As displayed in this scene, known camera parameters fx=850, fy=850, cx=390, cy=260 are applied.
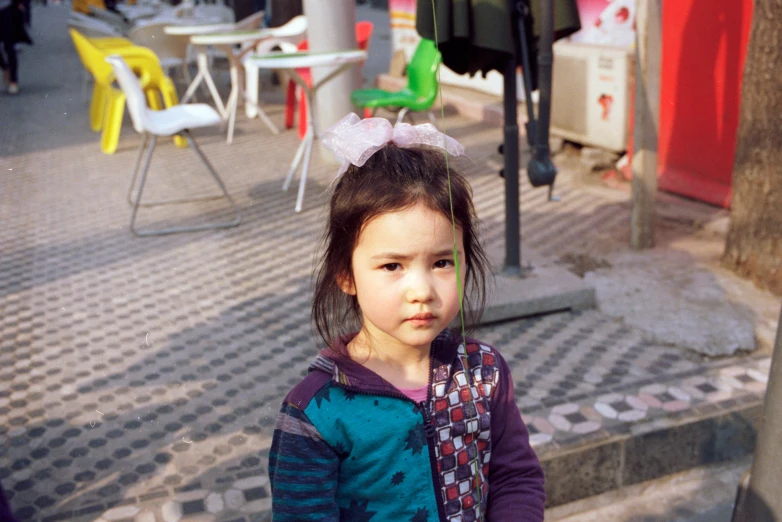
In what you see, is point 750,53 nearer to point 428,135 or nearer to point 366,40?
point 428,135

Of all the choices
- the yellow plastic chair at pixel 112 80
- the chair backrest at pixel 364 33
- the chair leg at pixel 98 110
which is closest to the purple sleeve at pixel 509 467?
the yellow plastic chair at pixel 112 80

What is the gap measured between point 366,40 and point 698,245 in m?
4.19

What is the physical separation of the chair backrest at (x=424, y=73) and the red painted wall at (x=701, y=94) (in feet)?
5.60

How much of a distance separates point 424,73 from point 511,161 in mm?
3168

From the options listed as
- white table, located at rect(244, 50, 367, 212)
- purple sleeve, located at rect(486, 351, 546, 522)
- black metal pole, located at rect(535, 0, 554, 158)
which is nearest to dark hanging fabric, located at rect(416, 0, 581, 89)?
black metal pole, located at rect(535, 0, 554, 158)

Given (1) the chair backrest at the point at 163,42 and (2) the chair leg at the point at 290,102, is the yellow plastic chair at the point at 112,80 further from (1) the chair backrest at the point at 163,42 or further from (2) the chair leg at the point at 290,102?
(2) the chair leg at the point at 290,102

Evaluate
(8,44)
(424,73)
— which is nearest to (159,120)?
(424,73)

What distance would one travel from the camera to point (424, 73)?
6.64 metres

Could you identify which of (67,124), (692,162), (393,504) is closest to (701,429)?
(393,504)

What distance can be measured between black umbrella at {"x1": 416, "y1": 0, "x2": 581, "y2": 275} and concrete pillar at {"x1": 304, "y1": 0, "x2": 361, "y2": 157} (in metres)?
2.88

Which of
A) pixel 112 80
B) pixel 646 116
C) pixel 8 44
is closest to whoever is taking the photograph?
pixel 646 116

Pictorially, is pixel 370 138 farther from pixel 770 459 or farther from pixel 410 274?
pixel 770 459

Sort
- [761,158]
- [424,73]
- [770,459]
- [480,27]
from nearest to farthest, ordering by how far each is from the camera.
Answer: [770,459], [480,27], [761,158], [424,73]

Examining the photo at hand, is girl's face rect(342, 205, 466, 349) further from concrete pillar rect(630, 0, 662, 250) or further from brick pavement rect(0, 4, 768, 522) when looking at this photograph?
concrete pillar rect(630, 0, 662, 250)
